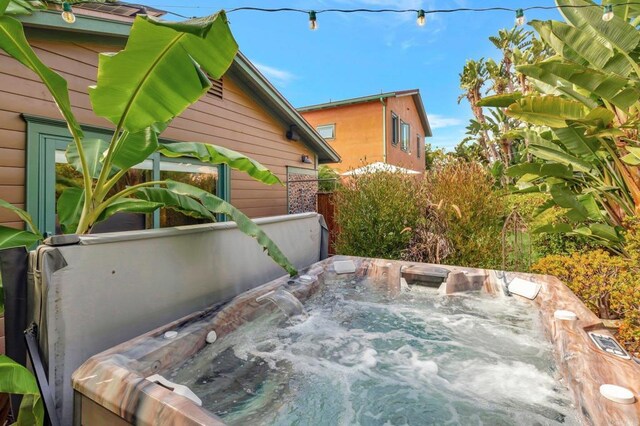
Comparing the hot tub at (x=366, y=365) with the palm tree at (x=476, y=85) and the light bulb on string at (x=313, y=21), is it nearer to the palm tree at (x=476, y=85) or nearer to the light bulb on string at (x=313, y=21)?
the light bulb on string at (x=313, y=21)

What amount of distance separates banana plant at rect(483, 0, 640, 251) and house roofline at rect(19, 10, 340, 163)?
3.81 metres

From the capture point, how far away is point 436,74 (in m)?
15.2

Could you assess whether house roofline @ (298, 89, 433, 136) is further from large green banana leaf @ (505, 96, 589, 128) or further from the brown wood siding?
large green banana leaf @ (505, 96, 589, 128)

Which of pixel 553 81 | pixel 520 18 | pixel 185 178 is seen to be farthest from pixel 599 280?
pixel 185 178

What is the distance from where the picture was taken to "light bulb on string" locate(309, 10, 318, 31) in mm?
3927

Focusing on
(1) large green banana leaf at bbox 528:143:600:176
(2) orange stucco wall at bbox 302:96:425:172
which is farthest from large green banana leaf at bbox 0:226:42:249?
(2) orange stucco wall at bbox 302:96:425:172

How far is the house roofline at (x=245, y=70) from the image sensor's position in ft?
10.1

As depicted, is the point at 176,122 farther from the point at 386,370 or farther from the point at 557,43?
the point at 557,43

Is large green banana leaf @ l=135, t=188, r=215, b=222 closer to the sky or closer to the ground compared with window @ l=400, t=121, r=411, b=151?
closer to the ground

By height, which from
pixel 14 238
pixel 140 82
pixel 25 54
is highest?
pixel 25 54

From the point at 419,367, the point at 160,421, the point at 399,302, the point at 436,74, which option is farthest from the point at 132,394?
the point at 436,74

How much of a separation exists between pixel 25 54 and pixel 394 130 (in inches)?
517

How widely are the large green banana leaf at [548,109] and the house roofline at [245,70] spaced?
4.18 metres

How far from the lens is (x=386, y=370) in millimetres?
2338
